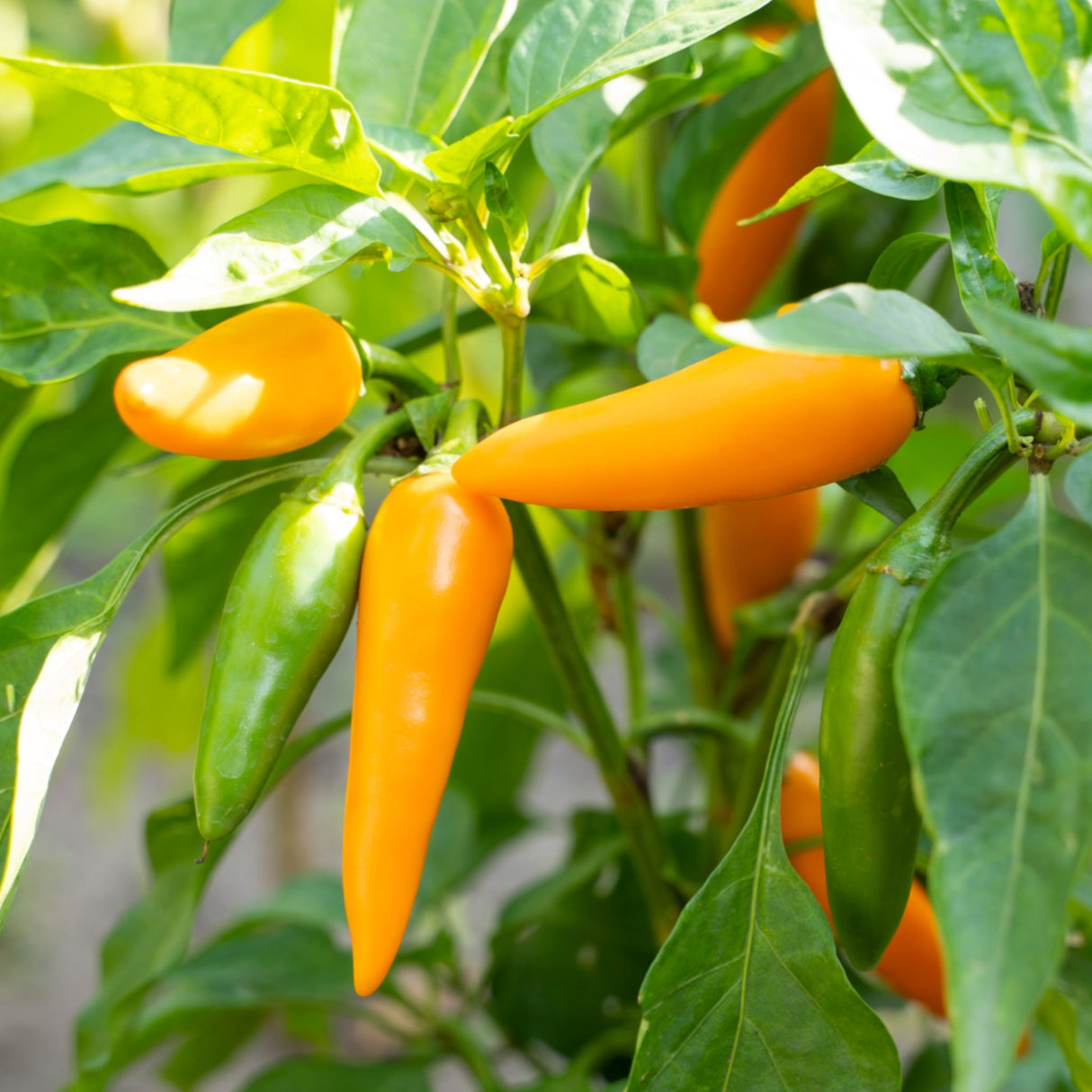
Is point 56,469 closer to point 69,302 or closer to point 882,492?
point 69,302

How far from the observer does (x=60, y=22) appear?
171cm

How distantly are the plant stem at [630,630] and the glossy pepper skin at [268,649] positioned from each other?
0.35 meters

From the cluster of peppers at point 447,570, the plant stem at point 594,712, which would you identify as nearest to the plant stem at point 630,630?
the plant stem at point 594,712

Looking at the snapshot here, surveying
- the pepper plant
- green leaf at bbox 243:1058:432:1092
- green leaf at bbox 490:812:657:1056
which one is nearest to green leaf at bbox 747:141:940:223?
the pepper plant

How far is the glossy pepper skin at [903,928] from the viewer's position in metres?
0.56

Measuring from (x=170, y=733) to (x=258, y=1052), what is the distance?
1387mm

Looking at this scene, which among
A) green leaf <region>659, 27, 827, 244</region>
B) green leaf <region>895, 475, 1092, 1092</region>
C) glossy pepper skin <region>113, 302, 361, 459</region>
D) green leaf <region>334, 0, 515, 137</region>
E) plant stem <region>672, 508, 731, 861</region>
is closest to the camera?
green leaf <region>895, 475, 1092, 1092</region>

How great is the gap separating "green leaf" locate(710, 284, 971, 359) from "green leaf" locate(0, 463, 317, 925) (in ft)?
0.74

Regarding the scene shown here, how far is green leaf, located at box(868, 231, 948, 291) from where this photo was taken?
1.35 ft

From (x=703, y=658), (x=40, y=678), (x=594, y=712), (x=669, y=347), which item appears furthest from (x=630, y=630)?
(x=40, y=678)

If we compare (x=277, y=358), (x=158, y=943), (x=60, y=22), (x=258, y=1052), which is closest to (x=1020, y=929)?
(x=277, y=358)

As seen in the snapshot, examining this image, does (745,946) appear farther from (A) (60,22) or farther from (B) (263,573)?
(A) (60,22)

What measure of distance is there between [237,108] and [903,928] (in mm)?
486

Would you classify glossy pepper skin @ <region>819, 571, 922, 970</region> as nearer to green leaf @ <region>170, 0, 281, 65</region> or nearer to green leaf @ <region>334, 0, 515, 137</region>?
green leaf @ <region>334, 0, 515, 137</region>
